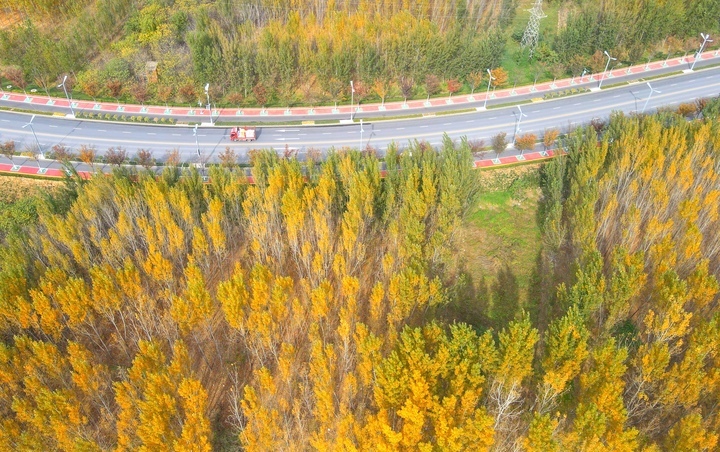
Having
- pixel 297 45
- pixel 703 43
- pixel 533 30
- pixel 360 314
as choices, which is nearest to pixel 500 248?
pixel 360 314

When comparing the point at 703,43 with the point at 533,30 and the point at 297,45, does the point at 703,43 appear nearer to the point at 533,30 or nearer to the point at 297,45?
the point at 533,30

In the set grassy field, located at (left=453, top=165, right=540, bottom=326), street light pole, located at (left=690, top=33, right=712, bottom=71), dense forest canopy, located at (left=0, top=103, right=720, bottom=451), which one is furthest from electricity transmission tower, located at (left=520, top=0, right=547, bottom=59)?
dense forest canopy, located at (left=0, top=103, right=720, bottom=451)

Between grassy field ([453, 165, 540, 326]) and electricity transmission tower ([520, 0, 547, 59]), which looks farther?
electricity transmission tower ([520, 0, 547, 59])

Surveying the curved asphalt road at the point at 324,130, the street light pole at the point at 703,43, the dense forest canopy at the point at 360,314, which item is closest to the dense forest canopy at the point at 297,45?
the street light pole at the point at 703,43

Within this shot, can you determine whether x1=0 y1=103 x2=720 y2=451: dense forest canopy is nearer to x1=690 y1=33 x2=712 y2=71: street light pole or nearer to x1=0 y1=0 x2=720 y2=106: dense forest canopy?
x1=0 y1=0 x2=720 y2=106: dense forest canopy

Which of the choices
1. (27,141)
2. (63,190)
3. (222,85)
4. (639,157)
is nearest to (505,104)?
(639,157)

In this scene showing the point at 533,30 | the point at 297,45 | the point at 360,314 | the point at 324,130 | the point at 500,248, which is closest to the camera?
the point at 360,314

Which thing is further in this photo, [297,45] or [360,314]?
[297,45]
